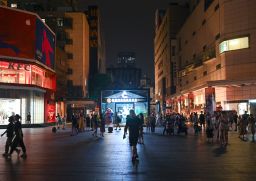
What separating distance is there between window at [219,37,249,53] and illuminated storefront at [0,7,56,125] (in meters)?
21.7

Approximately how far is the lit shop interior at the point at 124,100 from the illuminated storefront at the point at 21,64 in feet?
41.8

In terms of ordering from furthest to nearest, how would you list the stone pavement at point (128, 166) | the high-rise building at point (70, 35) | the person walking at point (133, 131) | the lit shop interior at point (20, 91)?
the high-rise building at point (70, 35) < the lit shop interior at point (20, 91) < the person walking at point (133, 131) < the stone pavement at point (128, 166)

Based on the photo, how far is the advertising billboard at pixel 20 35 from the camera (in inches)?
1857

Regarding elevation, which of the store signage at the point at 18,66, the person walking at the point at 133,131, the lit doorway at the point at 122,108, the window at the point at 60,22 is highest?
the window at the point at 60,22

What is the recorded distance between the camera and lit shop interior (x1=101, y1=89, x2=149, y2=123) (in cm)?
3984

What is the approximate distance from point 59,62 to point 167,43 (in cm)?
4076

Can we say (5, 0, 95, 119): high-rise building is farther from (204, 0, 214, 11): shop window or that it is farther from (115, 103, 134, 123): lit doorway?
(115, 103, 134, 123): lit doorway

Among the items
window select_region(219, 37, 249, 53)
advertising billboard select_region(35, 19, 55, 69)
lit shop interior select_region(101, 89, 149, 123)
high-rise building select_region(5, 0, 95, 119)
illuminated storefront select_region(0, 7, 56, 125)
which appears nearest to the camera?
lit shop interior select_region(101, 89, 149, 123)

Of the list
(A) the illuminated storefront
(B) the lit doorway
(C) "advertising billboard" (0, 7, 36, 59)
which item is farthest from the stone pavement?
(C) "advertising billboard" (0, 7, 36, 59)

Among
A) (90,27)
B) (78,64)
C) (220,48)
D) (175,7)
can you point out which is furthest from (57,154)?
(90,27)

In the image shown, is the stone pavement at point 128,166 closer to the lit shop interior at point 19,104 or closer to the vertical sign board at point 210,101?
the vertical sign board at point 210,101

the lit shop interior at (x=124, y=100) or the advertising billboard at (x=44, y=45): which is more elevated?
the advertising billboard at (x=44, y=45)

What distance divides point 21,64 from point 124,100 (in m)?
15.0

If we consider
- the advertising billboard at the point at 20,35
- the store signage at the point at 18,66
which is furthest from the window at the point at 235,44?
the store signage at the point at 18,66
